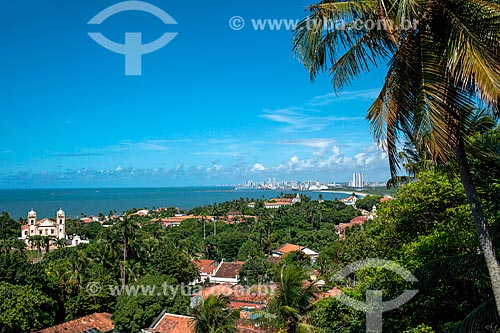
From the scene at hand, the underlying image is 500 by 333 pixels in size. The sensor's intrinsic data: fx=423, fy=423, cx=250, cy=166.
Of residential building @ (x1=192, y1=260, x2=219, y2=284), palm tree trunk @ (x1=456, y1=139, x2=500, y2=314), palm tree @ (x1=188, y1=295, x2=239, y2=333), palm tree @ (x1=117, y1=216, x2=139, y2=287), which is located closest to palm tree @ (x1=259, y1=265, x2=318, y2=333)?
palm tree @ (x1=188, y1=295, x2=239, y2=333)

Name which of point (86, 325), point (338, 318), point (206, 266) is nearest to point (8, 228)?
point (206, 266)

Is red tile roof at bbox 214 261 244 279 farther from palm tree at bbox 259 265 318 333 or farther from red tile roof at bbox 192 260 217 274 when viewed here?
palm tree at bbox 259 265 318 333

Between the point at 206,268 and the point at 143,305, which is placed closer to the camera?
the point at 143,305

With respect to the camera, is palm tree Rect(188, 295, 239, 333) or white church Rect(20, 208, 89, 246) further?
white church Rect(20, 208, 89, 246)

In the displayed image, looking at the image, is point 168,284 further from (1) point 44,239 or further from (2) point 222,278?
(1) point 44,239

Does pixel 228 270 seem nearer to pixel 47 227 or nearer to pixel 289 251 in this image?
pixel 289 251

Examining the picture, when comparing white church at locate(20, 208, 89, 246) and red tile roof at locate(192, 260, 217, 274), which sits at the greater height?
white church at locate(20, 208, 89, 246)

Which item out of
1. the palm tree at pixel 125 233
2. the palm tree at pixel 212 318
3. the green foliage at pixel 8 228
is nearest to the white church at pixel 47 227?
the green foliage at pixel 8 228
